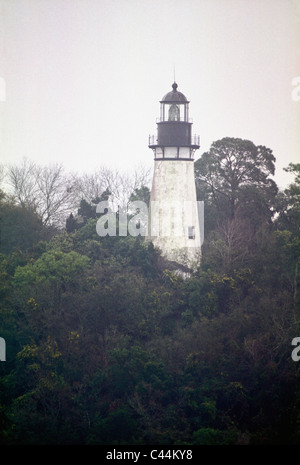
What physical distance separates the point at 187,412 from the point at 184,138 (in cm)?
1480

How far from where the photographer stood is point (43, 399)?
37125 mm

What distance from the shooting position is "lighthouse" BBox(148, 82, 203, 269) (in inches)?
1854

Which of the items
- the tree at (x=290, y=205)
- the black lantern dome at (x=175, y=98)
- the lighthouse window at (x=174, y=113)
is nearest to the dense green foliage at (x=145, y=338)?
the tree at (x=290, y=205)

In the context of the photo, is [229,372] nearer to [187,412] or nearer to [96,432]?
[187,412]

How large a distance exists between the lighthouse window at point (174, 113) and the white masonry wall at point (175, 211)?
6.38 ft

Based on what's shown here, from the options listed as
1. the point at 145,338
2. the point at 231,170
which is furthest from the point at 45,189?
the point at 145,338

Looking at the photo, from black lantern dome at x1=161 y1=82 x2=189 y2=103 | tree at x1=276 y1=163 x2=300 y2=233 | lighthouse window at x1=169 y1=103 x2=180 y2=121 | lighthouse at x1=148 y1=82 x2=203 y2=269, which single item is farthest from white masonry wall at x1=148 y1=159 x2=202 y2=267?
tree at x1=276 y1=163 x2=300 y2=233

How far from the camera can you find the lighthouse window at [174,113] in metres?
47.4

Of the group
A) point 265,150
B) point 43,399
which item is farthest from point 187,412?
point 265,150

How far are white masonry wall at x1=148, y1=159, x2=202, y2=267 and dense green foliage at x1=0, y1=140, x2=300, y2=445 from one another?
1.07 m

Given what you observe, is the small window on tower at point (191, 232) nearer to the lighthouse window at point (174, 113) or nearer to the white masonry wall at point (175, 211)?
the white masonry wall at point (175, 211)

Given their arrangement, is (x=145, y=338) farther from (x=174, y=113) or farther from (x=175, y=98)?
(x=175, y=98)

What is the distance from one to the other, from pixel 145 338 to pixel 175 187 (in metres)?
8.73

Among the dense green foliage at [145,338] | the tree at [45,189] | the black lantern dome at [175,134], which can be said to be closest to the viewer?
the dense green foliage at [145,338]
